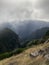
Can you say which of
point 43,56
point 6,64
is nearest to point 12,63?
point 6,64

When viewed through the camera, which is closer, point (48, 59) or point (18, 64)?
point (48, 59)

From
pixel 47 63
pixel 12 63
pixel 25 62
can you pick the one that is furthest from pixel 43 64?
pixel 12 63

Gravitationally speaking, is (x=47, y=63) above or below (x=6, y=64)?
below

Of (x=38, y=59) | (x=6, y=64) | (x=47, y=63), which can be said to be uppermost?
(x=6, y=64)

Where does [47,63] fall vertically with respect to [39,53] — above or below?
below

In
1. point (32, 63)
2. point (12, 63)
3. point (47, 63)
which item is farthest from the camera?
point (12, 63)

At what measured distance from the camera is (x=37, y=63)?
1993 inches

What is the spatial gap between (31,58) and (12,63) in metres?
5.66

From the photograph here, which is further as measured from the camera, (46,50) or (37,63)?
(46,50)

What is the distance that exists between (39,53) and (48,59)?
7.76 metres

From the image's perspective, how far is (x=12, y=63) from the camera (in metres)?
56.2

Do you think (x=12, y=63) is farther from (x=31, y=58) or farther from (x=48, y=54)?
(x=48, y=54)

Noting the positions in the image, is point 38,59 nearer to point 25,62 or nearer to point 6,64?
point 25,62

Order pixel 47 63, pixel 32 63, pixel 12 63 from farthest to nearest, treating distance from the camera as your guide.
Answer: pixel 12 63 < pixel 32 63 < pixel 47 63
